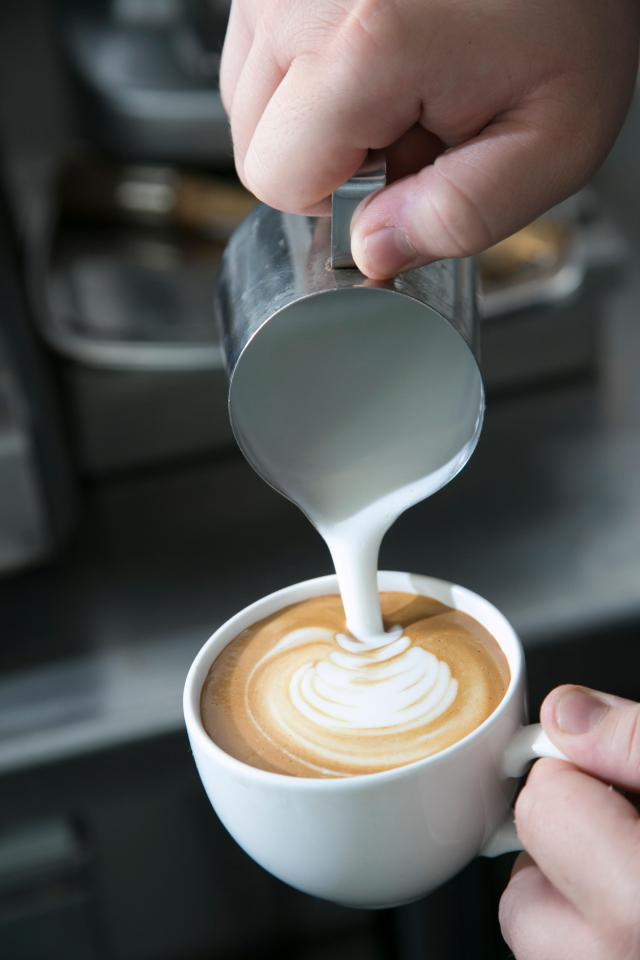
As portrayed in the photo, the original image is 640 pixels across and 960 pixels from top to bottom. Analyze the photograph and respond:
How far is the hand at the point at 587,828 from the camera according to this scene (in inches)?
19.7

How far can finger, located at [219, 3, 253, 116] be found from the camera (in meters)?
0.56

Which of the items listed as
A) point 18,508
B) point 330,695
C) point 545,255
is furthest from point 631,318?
point 330,695

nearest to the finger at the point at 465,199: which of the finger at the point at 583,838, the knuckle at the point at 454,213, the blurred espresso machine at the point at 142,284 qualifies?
the knuckle at the point at 454,213

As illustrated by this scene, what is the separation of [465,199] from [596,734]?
0.23 metres

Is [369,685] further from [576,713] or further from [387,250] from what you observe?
[387,250]

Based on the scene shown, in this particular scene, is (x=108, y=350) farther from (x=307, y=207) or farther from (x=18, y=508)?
(x=307, y=207)

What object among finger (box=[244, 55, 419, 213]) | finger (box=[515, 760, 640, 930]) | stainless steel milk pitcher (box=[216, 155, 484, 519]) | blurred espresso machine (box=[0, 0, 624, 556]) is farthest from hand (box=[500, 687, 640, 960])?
blurred espresso machine (box=[0, 0, 624, 556])

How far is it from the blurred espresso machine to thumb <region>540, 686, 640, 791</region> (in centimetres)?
46

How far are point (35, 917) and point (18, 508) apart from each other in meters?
0.35

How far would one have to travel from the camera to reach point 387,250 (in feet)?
1.58

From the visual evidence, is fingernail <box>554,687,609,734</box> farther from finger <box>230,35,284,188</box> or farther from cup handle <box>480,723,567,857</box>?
finger <box>230,35,284,188</box>

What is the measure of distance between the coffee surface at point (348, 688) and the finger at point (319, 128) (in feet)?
0.73

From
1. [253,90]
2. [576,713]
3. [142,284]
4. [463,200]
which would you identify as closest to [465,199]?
[463,200]

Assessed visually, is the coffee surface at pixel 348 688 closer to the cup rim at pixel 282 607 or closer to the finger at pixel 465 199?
the cup rim at pixel 282 607
